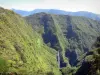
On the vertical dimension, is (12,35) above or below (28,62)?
above

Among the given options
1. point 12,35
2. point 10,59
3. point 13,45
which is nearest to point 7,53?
point 10,59

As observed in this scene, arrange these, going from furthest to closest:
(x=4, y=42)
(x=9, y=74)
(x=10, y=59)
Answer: (x=4, y=42) → (x=10, y=59) → (x=9, y=74)

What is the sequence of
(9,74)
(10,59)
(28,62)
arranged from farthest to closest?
(28,62)
(10,59)
(9,74)

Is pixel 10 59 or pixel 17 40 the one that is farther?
pixel 17 40

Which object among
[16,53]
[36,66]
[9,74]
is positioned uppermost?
[9,74]

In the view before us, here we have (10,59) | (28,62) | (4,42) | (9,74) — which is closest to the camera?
(9,74)

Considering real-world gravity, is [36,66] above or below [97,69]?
below

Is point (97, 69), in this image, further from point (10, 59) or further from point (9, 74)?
point (10, 59)

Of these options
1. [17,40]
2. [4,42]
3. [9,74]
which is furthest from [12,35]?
[9,74]

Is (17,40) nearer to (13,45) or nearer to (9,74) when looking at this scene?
(13,45)
